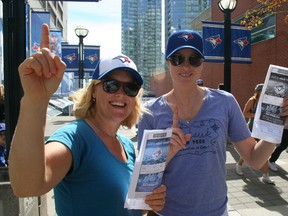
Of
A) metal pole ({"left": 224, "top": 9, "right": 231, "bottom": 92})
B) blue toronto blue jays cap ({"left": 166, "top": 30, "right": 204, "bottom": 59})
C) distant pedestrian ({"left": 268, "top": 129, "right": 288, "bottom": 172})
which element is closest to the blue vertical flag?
metal pole ({"left": 224, "top": 9, "right": 231, "bottom": 92})

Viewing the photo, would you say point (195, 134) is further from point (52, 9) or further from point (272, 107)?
point (52, 9)

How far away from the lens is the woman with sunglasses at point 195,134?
208 cm

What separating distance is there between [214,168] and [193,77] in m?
0.68

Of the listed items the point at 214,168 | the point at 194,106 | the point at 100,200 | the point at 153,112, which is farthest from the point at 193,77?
the point at 100,200

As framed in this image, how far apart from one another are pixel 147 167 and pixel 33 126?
0.65 meters

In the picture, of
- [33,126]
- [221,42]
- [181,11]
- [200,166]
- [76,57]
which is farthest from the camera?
[181,11]

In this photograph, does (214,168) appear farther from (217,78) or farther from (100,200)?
(217,78)

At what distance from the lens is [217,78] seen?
22000mm

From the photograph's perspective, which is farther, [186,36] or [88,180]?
[186,36]

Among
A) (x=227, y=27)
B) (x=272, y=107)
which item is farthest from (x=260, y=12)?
(x=272, y=107)

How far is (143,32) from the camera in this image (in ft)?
313

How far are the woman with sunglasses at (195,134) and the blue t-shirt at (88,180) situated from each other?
0.55m

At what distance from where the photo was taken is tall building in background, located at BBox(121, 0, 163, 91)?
288ft

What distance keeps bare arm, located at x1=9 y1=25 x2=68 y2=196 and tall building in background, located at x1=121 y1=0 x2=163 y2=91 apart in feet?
272
